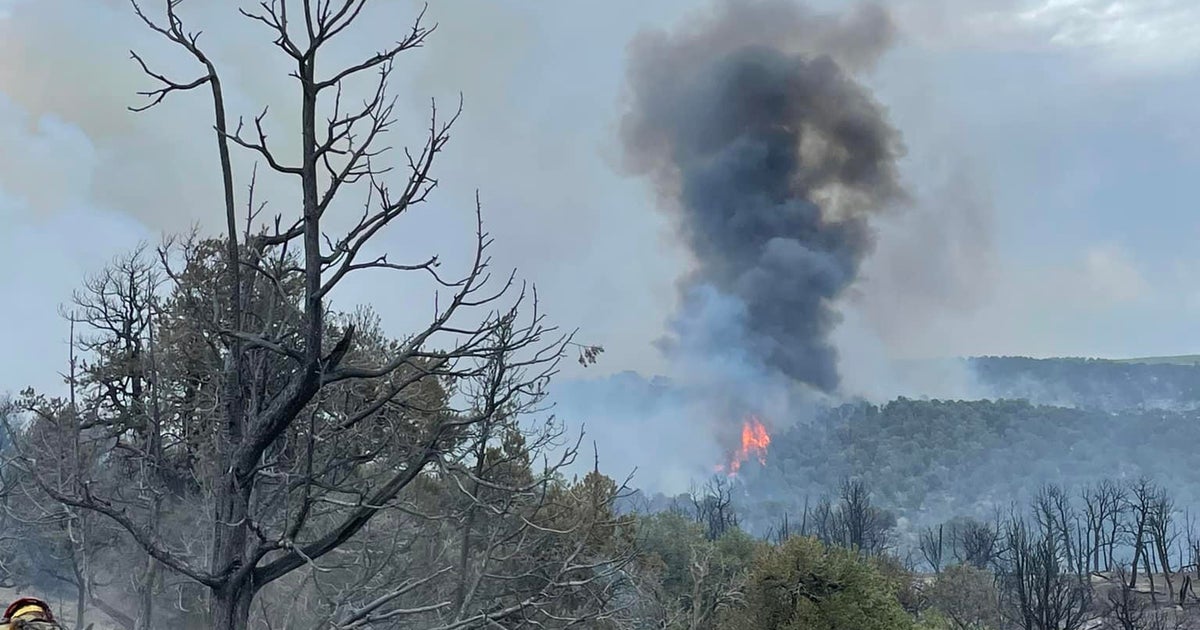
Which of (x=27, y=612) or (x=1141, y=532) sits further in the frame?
(x=1141, y=532)

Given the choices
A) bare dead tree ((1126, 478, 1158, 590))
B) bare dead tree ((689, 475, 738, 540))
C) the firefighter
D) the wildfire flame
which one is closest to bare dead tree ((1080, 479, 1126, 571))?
bare dead tree ((1126, 478, 1158, 590))

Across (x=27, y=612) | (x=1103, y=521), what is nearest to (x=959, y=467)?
(x=1103, y=521)

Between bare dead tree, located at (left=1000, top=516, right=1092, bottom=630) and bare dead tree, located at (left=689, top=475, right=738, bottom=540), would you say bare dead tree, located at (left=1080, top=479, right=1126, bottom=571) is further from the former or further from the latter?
bare dead tree, located at (left=689, top=475, right=738, bottom=540)

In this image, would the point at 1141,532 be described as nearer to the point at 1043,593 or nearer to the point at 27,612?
the point at 1043,593

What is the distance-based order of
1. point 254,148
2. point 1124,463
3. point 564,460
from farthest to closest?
point 1124,463 < point 564,460 < point 254,148

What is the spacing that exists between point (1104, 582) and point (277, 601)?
51634 millimetres

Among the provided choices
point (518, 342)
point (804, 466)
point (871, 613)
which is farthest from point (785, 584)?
point (804, 466)

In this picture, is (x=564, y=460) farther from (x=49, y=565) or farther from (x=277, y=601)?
(x=49, y=565)

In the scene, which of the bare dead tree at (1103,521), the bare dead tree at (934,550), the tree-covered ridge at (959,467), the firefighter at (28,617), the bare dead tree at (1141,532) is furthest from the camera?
the tree-covered ridge at (959,467)

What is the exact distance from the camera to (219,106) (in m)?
4.93

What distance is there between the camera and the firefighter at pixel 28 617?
10.8ft

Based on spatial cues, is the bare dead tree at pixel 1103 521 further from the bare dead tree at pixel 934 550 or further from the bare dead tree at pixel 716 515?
the bare dead tree at pixel 716 515

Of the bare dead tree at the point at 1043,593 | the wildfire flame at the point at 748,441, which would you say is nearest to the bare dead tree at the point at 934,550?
the bare dead tree at the point at 1043,593

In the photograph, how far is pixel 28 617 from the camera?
3.33m
